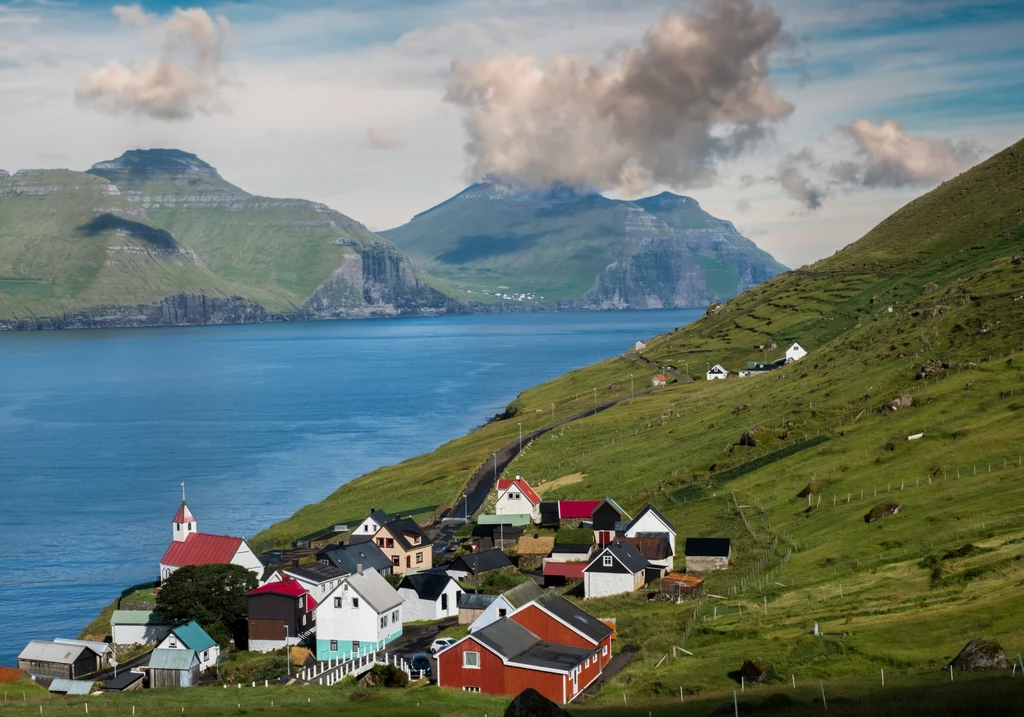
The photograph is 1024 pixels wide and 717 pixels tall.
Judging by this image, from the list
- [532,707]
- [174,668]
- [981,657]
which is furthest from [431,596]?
[532,707]

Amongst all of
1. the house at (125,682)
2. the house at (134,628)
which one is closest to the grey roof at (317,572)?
the house at (134,628)

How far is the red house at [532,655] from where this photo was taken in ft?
158

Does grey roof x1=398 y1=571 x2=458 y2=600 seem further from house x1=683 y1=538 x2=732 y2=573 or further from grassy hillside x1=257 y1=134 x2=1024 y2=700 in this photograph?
house x1=683 y1=538 x2=732 y2=573

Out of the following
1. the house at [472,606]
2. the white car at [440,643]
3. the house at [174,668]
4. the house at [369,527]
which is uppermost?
the house at [369,527]

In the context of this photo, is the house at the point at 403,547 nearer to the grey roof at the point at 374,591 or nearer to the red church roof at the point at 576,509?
the red church roof at the point at 576,509

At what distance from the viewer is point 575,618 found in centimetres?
5369

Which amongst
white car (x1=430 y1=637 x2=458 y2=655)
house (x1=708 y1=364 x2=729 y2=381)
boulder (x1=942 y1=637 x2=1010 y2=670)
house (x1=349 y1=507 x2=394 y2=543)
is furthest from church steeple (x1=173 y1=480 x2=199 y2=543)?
house (x1=708 y1=364 x2=729 y2=381)

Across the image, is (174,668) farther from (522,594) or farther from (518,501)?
(518,501)

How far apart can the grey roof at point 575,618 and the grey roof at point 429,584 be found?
16.0m

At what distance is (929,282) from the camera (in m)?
171

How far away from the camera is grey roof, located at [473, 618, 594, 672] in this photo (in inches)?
1912

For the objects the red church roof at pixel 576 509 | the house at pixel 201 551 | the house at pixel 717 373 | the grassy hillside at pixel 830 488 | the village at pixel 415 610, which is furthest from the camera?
the house at pixel 717 373

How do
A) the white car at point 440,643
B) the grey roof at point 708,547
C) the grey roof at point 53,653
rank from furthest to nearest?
the grey roof at point 708,547
the grey roof at point 53,653
the white car at point 440,643

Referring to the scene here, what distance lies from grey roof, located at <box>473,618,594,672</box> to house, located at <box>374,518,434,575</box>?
98.3 ft
